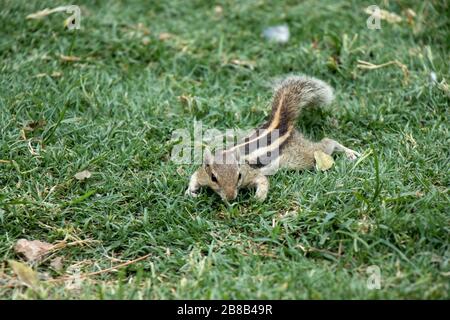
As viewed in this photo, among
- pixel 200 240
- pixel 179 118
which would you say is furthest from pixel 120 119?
pixel 200 240

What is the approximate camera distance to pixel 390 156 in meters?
5.29

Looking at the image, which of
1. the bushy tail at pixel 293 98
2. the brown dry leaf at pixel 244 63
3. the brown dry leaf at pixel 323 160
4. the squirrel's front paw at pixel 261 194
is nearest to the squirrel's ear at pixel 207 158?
the squirrel's front paw at pixel 261 194

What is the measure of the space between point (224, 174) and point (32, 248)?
4.91ft

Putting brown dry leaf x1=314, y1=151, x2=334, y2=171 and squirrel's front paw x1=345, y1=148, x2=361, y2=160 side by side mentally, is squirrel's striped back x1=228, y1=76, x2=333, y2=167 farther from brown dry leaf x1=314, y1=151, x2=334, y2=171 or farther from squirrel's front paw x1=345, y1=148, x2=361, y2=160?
squirrel's front paw x1=345, y1=148, x2=361, y2=160

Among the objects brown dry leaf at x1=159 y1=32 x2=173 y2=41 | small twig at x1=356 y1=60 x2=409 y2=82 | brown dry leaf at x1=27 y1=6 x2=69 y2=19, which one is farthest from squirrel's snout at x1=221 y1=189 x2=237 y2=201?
brown dry leaf at x1=27 y1=6 x2=69 y2=19

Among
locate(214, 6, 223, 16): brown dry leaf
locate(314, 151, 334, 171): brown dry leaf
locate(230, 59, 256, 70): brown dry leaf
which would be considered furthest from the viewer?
locate(214, 6, 223, 16): brown dry leaf

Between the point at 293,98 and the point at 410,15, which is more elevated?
the point at 293,98

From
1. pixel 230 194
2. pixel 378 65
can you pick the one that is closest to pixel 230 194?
pixel 230 194

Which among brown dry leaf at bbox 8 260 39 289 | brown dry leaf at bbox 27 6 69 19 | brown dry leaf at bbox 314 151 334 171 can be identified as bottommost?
brown dry leaf at bbox 314 151 334 171

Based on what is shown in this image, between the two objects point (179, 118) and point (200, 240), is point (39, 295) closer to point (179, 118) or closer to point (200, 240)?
point (200, 240)

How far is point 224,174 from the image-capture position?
15.8 feet

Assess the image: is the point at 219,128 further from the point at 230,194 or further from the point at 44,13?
the point at 44,13

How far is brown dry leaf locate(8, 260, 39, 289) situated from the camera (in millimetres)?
4070

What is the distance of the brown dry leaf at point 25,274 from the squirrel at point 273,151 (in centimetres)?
139
